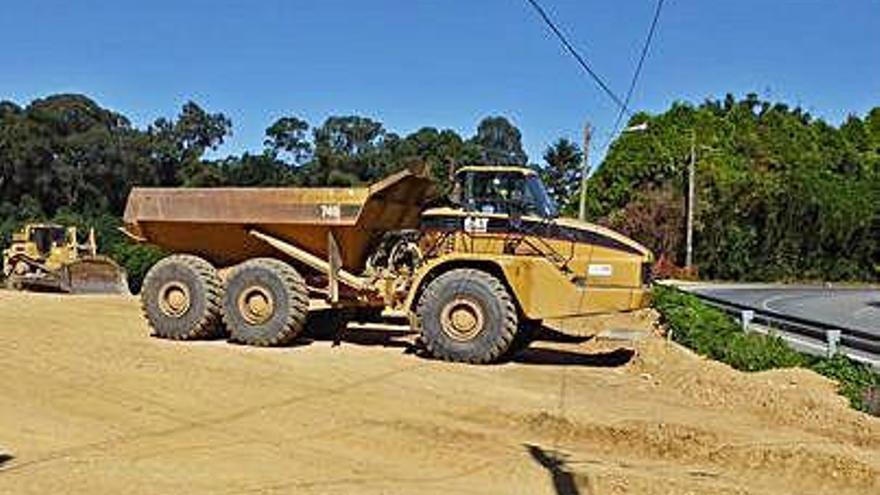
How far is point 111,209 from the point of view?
239 ft

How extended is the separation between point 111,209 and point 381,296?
2361 inches

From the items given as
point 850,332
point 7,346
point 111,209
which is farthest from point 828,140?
point 7,346

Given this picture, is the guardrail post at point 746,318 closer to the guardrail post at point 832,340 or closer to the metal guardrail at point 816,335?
the metal guardrail at point 816,335

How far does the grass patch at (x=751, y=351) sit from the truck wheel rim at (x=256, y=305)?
21.1ft

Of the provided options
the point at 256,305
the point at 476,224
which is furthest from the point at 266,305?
the point at 476,224

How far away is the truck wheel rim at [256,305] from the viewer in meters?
16.3

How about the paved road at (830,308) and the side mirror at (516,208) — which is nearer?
the side mirror at (516,208)

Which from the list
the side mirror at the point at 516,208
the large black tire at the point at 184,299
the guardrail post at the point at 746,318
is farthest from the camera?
the guardrail post at the point at 746,318

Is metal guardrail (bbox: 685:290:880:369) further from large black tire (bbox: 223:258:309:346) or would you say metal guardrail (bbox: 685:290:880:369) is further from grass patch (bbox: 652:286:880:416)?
large black tire (bbox: 223:258:309:346)

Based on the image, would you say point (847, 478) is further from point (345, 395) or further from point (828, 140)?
point (828, 140)

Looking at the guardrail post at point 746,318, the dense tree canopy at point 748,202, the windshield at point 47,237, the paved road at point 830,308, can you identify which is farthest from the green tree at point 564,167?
the guardrail post at point 746,318

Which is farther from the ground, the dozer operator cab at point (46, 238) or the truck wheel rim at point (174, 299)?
the dozer operator cab at point (46, 238)

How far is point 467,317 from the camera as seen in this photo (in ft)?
50.0

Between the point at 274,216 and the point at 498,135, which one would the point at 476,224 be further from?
the point at 498,135
